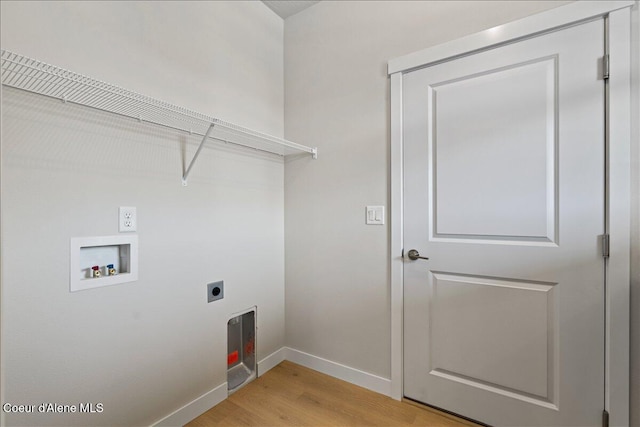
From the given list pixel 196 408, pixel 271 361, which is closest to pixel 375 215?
pixel 271 361

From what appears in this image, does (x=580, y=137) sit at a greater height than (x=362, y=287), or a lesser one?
greater

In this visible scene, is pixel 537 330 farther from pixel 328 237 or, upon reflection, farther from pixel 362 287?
pixel 328 237

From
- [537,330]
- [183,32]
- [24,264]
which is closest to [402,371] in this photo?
[537,330]

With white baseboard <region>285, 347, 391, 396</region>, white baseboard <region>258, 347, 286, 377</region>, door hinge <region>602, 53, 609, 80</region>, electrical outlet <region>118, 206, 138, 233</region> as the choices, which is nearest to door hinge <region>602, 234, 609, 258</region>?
door hinge <region>602, 53, 609, 80</region>

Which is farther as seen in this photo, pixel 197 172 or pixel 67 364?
pixel 197 172

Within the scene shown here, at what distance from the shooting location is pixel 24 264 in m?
1.18

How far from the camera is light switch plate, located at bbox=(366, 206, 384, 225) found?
1.92 meters

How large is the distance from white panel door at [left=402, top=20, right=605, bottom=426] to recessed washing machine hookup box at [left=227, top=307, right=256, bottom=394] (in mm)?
994

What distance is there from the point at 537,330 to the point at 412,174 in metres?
0.98

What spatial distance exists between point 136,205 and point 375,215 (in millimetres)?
1295

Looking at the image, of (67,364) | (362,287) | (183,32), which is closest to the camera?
(67,364)

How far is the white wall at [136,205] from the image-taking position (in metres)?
1.19

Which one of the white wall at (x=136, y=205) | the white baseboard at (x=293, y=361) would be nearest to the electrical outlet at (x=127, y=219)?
the white wall at (x=136, y=205)

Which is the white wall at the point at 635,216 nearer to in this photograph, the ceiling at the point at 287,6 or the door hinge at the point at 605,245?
the door hinge at the point at 605,245
